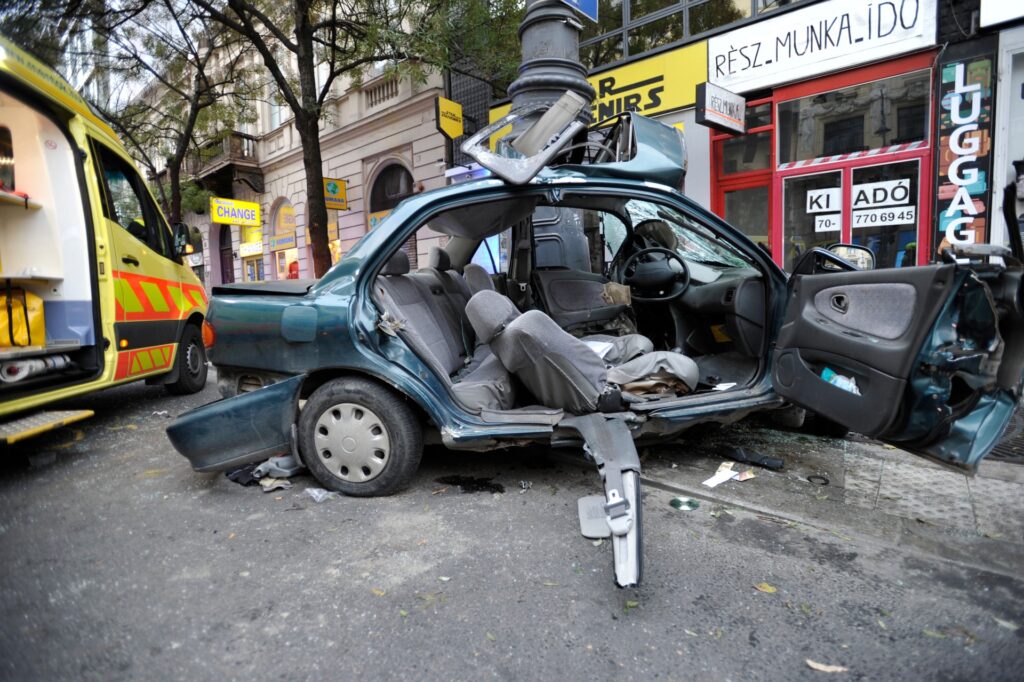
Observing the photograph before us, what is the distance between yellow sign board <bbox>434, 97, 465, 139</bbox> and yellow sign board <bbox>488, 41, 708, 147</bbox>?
2385mm

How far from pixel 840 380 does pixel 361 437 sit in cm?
224

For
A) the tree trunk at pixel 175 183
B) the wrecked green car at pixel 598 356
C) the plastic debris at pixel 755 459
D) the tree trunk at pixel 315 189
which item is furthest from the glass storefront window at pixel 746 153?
the tree trunk at pixel 175 183

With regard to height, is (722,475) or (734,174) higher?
(734,174)

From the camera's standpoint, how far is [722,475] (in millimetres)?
3125

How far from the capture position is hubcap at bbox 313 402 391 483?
2863 millimetres

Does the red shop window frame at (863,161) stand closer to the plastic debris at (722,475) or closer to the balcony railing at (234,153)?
the plastic debris at (722,475)

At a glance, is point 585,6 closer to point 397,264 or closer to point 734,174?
point 397,264

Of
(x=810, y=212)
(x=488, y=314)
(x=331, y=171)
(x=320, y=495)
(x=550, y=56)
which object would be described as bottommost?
(x=320, y=495)

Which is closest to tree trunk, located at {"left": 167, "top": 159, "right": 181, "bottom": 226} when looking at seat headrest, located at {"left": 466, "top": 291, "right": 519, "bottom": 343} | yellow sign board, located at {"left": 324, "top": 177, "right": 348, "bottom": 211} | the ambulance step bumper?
yellow sign board, located at {"left": 324, "top": 177, "right": 348, "bottom": 211}

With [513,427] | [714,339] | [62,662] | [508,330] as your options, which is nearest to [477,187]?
[508,330]

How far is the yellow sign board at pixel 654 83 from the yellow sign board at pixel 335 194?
6.72 metres

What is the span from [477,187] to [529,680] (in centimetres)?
228

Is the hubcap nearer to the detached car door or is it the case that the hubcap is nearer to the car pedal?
the car pedal

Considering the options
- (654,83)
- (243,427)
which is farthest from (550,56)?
(654,83)
